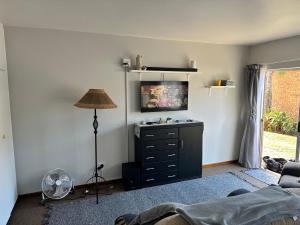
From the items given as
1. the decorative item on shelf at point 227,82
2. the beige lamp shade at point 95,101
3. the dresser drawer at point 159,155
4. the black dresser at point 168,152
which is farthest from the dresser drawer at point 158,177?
the decorative item on shelf at point 227,82

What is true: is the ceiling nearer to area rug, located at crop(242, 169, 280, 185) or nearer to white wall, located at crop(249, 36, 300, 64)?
white wall, located at crop(249, 36, 300, 64)

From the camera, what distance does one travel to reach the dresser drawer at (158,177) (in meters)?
3.37

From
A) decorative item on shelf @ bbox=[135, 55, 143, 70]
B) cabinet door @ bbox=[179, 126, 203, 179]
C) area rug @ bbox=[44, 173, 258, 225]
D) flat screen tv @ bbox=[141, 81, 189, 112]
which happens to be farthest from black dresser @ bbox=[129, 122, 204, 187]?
decorative item on shelf @ bbox=[135, 55, 143, 70]

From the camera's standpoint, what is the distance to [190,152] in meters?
3.63

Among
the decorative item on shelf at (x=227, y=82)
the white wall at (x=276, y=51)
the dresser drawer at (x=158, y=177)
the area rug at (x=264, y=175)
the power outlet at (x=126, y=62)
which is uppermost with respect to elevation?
the white wall at (x=276, y=51)

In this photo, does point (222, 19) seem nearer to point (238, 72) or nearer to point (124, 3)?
point (124, 3)

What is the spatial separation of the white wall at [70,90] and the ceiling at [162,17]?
0.22 meters

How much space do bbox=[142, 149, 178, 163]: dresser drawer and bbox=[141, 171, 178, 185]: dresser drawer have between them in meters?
0.24

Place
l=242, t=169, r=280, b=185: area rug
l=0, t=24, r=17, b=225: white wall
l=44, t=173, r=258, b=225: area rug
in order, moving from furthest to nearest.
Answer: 1. l=242, t=169, r=280, b=185: area rug
2. l=44, t=173, r=258, b=225: area rug
3. l=0, t=24, r=17, b=225: white wall

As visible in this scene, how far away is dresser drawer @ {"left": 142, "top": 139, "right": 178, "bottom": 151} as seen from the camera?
3326 millimetres

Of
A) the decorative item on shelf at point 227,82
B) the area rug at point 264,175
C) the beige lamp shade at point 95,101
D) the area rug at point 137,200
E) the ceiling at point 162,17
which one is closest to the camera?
the ceiling at point 162,17

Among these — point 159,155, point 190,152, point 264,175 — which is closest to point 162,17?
point 159,155

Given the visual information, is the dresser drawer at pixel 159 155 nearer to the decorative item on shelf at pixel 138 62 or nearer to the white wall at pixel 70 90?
the white wall at pixel 70 90

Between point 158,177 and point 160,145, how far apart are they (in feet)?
1.75
